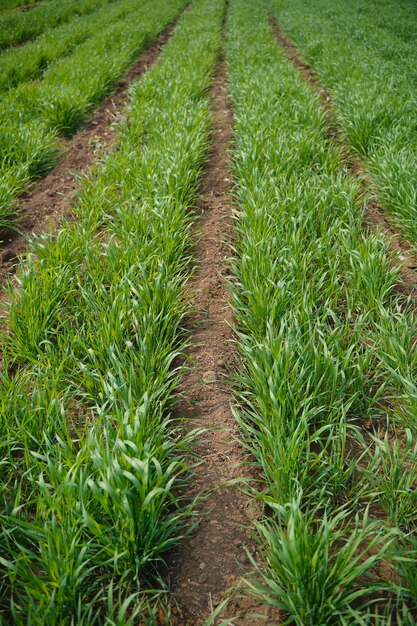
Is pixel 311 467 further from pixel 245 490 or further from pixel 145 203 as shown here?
pixel 145 203

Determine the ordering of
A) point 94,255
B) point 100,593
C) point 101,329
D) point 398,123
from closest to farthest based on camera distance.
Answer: point 100,593 < point 101,329 < point 94,255 < point 398,123

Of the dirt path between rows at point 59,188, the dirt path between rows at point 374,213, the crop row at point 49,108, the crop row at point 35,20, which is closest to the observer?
the dirt path between rows at point 374,213

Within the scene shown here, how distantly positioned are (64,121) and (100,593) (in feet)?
18.5

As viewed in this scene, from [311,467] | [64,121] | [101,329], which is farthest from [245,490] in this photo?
[64,121]

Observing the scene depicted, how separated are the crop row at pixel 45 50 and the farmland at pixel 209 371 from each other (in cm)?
280

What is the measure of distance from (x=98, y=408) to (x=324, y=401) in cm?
102

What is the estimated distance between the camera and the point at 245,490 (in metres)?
1.75

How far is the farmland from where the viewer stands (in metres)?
1.41

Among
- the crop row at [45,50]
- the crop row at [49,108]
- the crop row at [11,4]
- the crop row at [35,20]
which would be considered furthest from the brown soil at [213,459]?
the crop row at [11,4]

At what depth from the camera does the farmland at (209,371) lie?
1.41 metres

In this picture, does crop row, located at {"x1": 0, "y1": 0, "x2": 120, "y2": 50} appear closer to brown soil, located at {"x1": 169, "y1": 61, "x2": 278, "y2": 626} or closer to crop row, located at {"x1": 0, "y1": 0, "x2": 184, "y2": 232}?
crop row, located at {"x1": 0, "y1": 0, "x2": 184, "y2": 232}

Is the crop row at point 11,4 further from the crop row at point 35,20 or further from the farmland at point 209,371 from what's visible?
the farmland at point 209,371

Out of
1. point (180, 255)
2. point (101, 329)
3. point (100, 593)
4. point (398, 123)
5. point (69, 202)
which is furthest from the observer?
point (398, 123)

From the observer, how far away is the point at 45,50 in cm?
920
